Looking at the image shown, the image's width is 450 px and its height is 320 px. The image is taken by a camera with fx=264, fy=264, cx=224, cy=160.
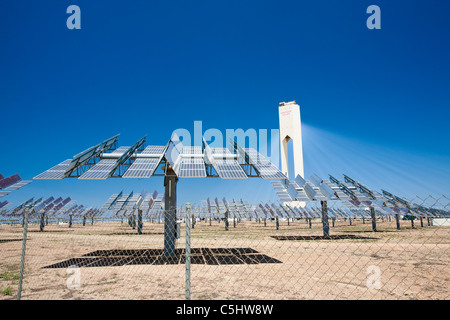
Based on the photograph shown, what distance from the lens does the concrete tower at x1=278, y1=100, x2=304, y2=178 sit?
90688mm

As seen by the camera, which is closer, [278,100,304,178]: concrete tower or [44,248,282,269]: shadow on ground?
[44,248,282,269]: shadow on ground

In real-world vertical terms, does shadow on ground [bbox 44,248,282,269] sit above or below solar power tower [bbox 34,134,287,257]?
below

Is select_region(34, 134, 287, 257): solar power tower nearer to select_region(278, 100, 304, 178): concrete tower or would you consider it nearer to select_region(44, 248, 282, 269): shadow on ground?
select_region(44, 248, 282, 269): shadow on ground

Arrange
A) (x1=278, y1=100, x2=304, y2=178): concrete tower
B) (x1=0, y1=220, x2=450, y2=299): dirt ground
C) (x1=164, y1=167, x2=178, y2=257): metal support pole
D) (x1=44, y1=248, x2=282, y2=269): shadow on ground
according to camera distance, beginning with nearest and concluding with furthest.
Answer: (x1=0, y1=220, x2=450, y2=299): dirt ground, (x1=44, y1=248, x2=282, y2=269): shadow on ground, (x1=164, y1=167, x2=178, y2=257): metal support pole, (x1=278, y1=100, x2=304, y2=178): concrete tower

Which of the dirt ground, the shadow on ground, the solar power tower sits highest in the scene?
the solar power tower

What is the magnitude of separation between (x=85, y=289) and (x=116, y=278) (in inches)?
63.1

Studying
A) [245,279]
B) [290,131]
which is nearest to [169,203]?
[245,279]

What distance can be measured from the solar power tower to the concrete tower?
7737 cm

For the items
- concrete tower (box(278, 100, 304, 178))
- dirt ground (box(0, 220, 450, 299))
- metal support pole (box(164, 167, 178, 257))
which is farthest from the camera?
concrete tower (box(278, 100, 304, 178))

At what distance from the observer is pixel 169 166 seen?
14.0 metres

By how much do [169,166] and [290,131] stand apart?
85.0m

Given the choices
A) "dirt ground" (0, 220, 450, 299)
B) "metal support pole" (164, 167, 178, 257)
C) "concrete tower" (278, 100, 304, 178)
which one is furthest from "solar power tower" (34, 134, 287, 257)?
"concrete tower" (278, 100, 304, 178)

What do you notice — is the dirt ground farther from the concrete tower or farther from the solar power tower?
the concrete tower
